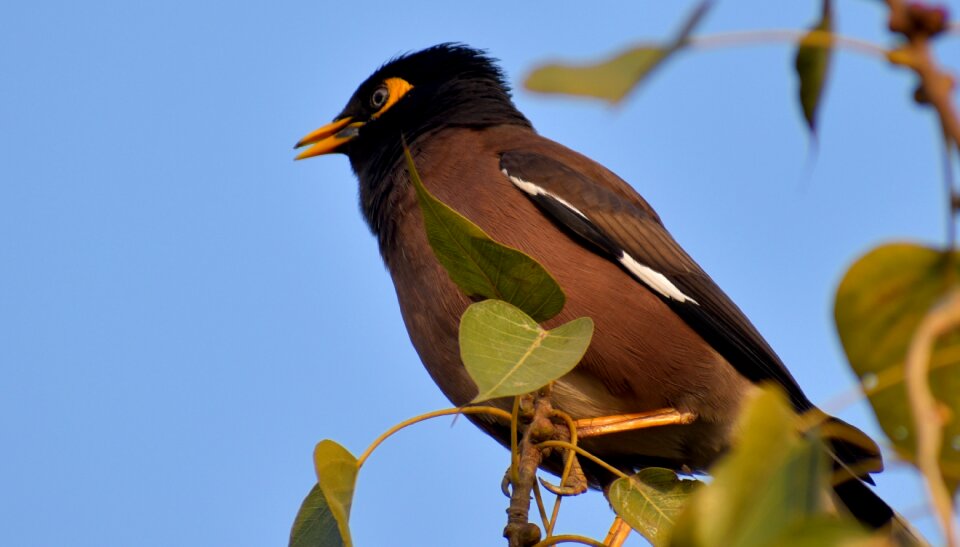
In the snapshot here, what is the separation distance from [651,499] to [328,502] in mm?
795

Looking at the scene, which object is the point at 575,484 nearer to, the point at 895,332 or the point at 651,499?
the point at 651,499

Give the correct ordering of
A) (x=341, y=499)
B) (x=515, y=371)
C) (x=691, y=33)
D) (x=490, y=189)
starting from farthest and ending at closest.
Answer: (x=490, y=189)
(x=341, y=499)
(x=515, y=371)
(x=691, y=33)

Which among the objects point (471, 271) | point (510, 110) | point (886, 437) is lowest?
point (886, 437)

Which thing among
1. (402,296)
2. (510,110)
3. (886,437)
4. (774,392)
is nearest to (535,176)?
(402,296)

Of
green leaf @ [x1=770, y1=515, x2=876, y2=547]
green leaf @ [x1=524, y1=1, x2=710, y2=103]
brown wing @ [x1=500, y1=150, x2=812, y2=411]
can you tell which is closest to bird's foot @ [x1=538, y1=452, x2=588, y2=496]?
brown wing @ [x1=500, y1=150, x2=812, y2=411]

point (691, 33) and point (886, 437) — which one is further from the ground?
point (691, 33)

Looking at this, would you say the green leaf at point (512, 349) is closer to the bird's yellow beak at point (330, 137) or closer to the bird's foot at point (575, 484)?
the bird's foot at point (575, 484)

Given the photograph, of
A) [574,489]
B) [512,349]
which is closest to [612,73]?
[512,349]

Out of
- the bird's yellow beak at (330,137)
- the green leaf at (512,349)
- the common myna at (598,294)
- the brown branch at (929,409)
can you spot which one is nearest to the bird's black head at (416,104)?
the bird's yellow beak at (330,137)

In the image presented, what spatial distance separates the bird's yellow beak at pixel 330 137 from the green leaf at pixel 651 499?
3145 mm

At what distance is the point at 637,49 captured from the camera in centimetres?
113

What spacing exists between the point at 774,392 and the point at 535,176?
10.8 ft

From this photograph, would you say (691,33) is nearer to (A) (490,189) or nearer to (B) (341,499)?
(B) (341,499)

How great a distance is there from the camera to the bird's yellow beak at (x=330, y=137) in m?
5.18
